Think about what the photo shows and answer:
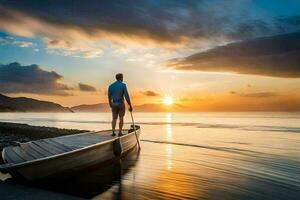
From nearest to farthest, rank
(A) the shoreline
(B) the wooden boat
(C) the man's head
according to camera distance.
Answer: (B) the wooden boat, (C) the man's head, (A) the shoreline

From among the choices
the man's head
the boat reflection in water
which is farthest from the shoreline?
the boat reflection in water

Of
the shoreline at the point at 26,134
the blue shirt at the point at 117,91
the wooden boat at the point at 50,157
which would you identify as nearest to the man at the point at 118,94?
the blue shirt at the point at 117,91

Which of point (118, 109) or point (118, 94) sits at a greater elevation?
point (118, 94)

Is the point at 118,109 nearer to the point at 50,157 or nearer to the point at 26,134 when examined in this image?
the point at 50,157

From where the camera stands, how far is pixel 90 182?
11.2 metres

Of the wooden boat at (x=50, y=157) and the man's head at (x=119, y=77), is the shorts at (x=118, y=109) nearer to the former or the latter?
the man's head at (x=119, y=77)

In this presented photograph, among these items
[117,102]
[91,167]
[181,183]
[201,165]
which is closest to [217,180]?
[181,183]

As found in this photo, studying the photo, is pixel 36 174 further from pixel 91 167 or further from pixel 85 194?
pixel 91 167

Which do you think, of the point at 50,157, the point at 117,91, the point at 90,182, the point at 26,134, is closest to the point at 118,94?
the point at 117,91

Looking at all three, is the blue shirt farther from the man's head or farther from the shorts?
the shorts

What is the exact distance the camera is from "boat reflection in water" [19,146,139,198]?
9.70 m

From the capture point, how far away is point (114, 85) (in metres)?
16.0

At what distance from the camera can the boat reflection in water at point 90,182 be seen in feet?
31.8

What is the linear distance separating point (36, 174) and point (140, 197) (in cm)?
330
